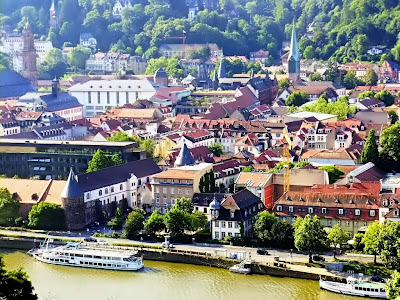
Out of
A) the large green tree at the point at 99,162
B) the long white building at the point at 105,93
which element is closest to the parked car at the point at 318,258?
the large green tree at the point at 99,162

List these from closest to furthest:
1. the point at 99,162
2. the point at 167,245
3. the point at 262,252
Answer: the point at 262,252 < the point at 167,245 < the point at 99,162

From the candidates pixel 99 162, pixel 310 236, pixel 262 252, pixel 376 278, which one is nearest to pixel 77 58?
pixel 99 162

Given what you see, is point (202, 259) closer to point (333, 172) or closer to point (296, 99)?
point (333, 172)

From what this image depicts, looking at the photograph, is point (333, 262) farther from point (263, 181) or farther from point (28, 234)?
point (28, 234)

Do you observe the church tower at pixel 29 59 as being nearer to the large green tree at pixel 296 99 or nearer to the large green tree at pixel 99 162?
the large green tree at pixel 296 99

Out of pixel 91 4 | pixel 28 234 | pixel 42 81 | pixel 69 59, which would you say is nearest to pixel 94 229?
pixel 28 234
